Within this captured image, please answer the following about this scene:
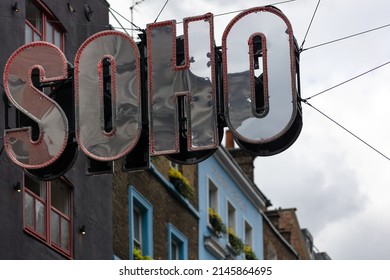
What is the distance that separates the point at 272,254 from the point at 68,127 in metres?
31.7

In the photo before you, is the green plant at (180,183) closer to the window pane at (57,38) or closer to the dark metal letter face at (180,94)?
the window pane at (57,38)

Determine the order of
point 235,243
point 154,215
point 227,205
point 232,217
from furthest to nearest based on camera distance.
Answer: point 232,217, point 227,205, point 235,243, point 154,215

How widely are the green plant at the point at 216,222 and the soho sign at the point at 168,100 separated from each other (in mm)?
21530

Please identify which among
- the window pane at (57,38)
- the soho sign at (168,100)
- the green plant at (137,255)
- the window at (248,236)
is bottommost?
the soho sign at (168,100)

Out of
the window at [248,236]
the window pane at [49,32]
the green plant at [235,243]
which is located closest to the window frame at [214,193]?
the green plant at [235,243]

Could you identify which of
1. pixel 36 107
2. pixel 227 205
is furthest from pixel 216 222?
pixel 36 107

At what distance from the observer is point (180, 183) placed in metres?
42.2

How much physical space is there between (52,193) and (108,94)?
298 inches

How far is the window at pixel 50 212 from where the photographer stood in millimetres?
30375

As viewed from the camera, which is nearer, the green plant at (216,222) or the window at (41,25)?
the window at (41,25)

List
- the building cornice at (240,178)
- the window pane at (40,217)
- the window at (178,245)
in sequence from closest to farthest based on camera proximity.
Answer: the window pane at (40,217), the window at (178,245), the building cornice at (240,178)

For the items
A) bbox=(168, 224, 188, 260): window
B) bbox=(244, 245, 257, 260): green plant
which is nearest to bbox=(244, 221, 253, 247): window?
bbox=(244, 245, 257, 260): green plant

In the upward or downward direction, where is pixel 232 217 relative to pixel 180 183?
upward

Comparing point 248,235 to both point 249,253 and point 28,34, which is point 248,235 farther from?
point 28,34
